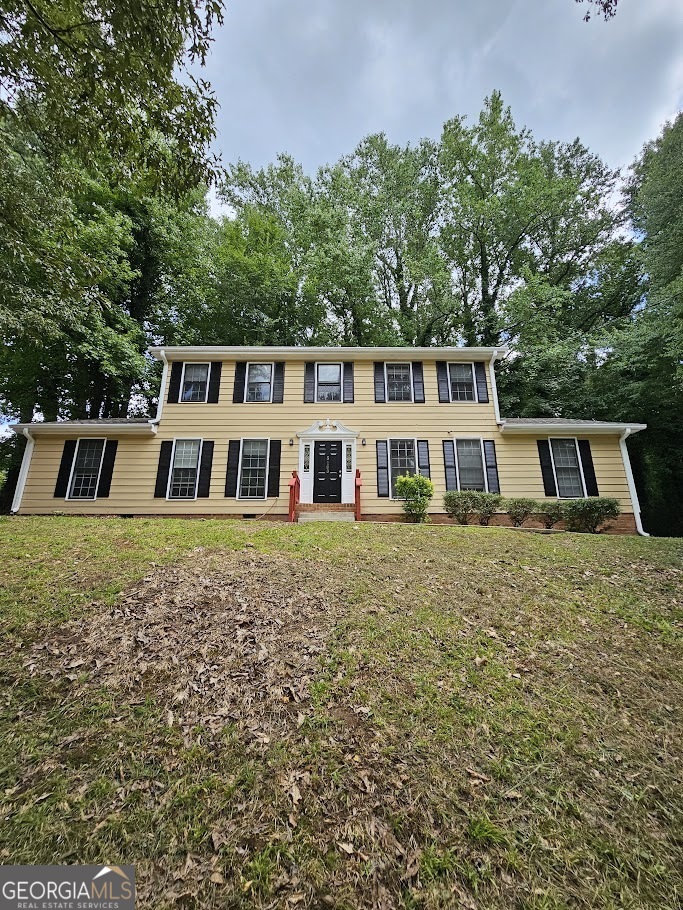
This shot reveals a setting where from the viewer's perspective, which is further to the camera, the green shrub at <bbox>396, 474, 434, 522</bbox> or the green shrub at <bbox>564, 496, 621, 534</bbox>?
the green shrub at <bbox>396, 474, 434, 522</bbox>

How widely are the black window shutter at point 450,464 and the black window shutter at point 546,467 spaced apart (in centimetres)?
250

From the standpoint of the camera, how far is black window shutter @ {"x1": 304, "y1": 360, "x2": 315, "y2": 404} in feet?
39.3

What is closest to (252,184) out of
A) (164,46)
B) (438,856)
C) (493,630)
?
(164,46)

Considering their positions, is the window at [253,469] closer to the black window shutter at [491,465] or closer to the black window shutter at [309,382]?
the black window shutter at [309,382]

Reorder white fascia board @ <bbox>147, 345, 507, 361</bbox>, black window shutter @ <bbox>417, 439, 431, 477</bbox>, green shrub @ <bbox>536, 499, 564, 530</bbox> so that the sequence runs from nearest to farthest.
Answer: green shrub @ <bbox>536, 499, 564, 530</bbox>
black window shutter @ <bbox>417, 439, 431, 477</bbox>
white fascia board @ <bbox>147, 345, 507, 361</bbox>

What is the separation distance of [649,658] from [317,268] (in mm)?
17771

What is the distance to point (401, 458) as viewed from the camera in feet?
37.7

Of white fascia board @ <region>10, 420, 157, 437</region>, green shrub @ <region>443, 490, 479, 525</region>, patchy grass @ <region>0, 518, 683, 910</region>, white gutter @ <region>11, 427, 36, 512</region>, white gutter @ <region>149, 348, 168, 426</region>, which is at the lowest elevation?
patchy grass @ <region>0, 518, 683, 910</region>

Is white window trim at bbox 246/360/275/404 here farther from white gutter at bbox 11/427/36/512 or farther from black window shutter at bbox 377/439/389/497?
white gutter at bbox 11/427/36/512

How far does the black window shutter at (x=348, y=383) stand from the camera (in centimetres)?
1201

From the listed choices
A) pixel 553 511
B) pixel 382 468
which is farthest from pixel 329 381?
pixel 553 511

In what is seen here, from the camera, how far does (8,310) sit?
7973mm

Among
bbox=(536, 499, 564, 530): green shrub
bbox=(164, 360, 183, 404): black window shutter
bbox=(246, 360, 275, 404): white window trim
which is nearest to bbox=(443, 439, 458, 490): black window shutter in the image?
bbox=(536, 499, 564, 530): green shrub

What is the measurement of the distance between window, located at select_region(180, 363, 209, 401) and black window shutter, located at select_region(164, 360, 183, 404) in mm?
121
